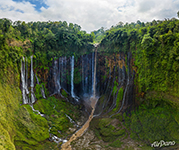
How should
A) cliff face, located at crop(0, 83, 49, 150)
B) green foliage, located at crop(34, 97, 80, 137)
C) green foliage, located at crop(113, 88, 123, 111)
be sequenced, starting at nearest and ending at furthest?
cliff face, located at crop(0, 83, 49, 150) → green foliage, located at crop(34, 97, 80, 137) → green foliage, located at crop(113, 88, 123, 111)

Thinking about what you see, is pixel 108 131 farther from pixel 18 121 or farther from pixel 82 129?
pixel 18 121

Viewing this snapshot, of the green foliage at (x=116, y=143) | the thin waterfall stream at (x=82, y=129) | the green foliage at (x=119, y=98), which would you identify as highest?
the green foliage at (x=119, y=98)

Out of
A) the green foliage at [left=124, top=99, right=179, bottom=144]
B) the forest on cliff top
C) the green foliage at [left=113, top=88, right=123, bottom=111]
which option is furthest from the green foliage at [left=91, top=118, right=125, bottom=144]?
the green foliage at [left=113, top=88, right=123, bottom=111]

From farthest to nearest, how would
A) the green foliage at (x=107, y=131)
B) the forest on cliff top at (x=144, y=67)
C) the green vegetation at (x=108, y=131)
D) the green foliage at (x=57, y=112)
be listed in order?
the green foliage at (x=57, y=112), the green foliage at (x=107, y=131), the green vegetation at (x=108, y=131), the forest on cliff top at (x=144, y=67)

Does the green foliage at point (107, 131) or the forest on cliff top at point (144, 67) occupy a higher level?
the forest on cliff top at point (144, 67)

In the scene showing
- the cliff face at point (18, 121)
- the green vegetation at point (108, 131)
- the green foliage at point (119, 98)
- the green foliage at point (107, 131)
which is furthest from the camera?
the green foliage at point (119, 98)

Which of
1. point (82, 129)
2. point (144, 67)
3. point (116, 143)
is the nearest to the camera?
point (116, 143)

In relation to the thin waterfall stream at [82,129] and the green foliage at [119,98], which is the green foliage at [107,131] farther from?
the green foliage at [119,98]

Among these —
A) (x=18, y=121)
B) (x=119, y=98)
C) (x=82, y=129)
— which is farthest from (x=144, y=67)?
(x=18, y=121)

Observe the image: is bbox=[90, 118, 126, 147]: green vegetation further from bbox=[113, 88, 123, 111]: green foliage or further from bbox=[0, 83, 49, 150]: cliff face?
bbox=[0, 83, 49, 150]: cliff face

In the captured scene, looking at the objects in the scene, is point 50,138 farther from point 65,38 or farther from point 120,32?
point 120,32

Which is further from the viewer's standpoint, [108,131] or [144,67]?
[144,67]

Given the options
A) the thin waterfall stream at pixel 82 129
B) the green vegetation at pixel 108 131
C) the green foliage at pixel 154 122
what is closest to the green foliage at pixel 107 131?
the green vegetation at pixel 108 131
